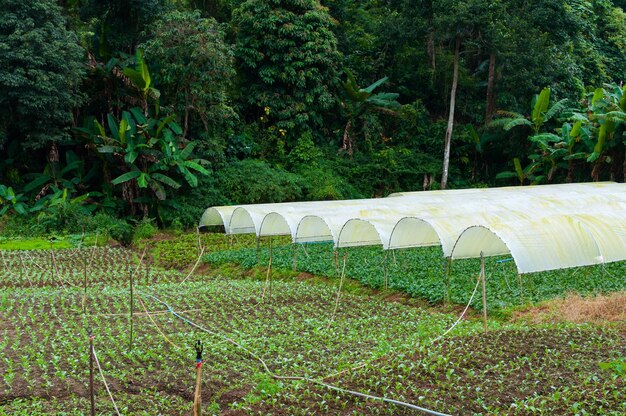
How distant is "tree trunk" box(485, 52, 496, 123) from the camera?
1172 inches

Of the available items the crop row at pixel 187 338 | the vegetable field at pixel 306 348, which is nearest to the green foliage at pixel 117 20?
the vegetable field at pixel 306 348

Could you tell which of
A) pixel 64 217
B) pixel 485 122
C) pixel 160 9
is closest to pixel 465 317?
pixel 64 217

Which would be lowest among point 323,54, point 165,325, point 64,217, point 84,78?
point 165,325

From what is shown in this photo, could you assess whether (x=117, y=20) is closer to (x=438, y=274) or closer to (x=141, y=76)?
(x=141, y=76)

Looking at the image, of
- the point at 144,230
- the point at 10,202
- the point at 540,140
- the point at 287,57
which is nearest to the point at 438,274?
the point at 144,230

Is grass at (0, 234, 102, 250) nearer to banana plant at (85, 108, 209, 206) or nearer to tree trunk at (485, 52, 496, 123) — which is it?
banana plant at (85, 108, 209, 206)

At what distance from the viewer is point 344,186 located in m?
28.9

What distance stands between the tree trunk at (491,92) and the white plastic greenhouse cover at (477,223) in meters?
6.82

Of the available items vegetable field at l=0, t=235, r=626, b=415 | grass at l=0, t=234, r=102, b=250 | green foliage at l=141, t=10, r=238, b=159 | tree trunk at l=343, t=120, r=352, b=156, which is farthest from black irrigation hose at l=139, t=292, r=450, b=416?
tree trunk at l=343, t=120, r=352, b=156

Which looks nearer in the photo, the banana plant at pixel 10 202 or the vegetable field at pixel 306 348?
the vegetable field at pixel 306 348

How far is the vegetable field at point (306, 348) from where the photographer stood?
7539 millimetres

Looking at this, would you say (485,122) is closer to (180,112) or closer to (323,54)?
(323,54)

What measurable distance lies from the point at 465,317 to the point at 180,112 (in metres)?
15.9

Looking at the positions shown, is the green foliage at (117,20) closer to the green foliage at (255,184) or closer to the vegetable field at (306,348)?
the green foliage at (255,184)
